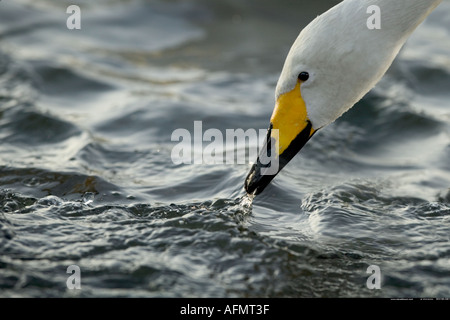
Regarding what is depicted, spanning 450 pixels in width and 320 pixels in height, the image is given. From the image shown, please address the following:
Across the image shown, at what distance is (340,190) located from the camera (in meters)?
6.93

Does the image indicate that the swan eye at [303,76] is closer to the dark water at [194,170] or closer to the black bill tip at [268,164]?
the black bill tip at [268,164]

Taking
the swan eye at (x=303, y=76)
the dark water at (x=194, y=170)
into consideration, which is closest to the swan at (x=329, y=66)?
the swan eye at (x=303, y=76)

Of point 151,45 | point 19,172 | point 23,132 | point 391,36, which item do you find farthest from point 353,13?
point 151,45

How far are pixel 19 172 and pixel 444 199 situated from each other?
4.26 meters

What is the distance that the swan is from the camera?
224 inches

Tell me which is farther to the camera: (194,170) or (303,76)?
(194,170)

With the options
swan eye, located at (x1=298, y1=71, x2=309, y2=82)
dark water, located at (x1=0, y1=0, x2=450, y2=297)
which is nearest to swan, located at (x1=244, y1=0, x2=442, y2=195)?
swan eye, located at (x1=298, y1=71, x2=309, y2=82)

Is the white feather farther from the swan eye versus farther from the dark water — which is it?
the dark water

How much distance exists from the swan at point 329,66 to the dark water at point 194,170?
2.57ft

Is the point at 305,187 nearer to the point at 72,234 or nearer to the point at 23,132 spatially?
the point at 72,234

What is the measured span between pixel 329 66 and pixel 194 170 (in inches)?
88.6

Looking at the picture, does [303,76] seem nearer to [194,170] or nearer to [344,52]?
[344,52]

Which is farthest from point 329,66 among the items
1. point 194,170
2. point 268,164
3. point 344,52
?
point 194,170

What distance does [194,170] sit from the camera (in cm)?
746
